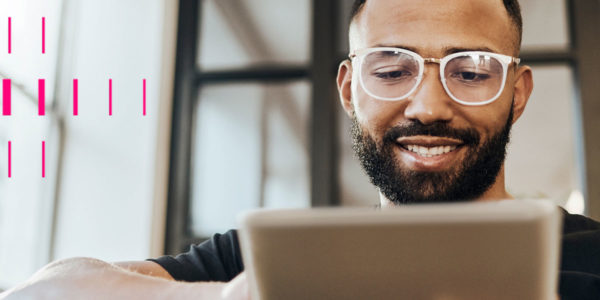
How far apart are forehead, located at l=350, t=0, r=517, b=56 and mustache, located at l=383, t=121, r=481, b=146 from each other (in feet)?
0.36

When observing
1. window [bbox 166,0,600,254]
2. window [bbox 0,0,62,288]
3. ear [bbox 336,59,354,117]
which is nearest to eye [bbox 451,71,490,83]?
ear [bbox 336,59,354,117]

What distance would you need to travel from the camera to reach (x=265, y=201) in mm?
2781

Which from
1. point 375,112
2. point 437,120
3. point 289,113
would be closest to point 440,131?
point 437,120

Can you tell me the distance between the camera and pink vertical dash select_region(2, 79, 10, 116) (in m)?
1.96

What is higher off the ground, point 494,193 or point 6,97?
point 6,97

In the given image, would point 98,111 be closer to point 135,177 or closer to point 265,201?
point 135,177

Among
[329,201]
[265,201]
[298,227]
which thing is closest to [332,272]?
[298,227]

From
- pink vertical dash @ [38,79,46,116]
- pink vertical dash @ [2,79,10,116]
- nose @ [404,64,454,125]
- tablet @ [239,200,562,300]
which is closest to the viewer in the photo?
tablet @ [239,200,562,300]

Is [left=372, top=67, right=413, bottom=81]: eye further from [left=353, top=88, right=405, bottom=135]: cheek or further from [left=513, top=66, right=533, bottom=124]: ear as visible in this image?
[left=513, top=66, right=533, bottom=124]: ear

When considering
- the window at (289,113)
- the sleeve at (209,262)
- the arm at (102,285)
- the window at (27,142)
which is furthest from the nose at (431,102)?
the window at (289,113)

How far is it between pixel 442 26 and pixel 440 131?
0.17 meters

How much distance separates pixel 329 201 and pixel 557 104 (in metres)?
0.98

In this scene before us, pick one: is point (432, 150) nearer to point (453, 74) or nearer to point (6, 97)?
point (453, 74)

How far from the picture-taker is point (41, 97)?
228 centimetres
